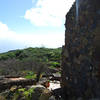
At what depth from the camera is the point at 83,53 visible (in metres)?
3.26

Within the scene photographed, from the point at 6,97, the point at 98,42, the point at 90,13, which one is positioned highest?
the point at 90,13

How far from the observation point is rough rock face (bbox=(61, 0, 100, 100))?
110 inches

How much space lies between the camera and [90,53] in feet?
9.74

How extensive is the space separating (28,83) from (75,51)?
3.47 metres

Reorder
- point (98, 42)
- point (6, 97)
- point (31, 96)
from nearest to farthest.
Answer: point (98, 42) < point (31, 96) < point (6, 97)

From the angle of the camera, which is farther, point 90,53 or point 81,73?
point 81,73

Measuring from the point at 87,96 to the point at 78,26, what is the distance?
1481 millimetres

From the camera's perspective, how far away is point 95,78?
109 inches

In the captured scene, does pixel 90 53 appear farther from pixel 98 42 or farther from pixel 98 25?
pixel 98 25

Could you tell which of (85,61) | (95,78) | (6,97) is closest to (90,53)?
(85,61)

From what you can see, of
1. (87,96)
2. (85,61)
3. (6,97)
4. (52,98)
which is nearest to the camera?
(87,96)

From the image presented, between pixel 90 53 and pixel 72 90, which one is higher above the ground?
pixel 90 53

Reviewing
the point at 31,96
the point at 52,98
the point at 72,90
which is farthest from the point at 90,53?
the point at 31,96

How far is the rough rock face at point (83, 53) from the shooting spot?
9.20ft
